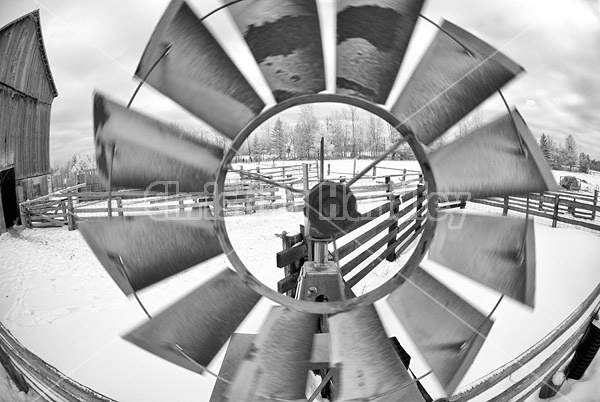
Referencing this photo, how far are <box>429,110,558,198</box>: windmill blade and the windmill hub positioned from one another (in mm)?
259

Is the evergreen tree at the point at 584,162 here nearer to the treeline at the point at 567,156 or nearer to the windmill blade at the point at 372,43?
the treeline at the point at 567,156

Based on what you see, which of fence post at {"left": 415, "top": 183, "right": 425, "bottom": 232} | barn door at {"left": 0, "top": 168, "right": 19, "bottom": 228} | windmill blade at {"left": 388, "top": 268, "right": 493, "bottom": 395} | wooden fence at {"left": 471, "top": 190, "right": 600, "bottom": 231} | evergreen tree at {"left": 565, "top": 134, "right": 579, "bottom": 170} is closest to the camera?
windmill blade at {"left": 388, "top": 268, "right": 493, "bottom": 395}

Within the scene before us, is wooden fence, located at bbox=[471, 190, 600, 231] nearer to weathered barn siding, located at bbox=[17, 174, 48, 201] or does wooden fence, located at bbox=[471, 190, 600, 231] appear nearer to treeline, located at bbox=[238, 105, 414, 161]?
treeline, located at bbox=[238, 105, 414, 161]

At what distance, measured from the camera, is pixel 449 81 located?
87cm

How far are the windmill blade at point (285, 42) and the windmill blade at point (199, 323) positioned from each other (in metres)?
0.59

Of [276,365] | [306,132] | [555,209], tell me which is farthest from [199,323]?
[555,209]

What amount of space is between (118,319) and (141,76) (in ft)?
6.12

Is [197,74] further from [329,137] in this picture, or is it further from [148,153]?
[329,137]

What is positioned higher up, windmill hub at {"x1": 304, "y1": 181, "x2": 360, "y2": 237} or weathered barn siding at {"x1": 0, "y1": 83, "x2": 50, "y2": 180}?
weathered barn siding at {"x1": 0, "y1": 83, "x2": 50, "y2": 180}

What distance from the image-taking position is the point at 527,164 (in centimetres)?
83

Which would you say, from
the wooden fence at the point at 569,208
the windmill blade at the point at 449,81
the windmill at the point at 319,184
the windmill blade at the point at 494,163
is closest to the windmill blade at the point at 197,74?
the windmill at the point at 319,184

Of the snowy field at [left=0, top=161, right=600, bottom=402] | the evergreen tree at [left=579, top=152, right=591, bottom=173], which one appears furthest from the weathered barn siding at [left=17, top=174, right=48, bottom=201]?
the evergreen tree at [left=579, top=152, right=591, bottom=173]

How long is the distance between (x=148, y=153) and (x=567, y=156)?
5.33ft

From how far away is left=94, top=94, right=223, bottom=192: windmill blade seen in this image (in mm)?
789
